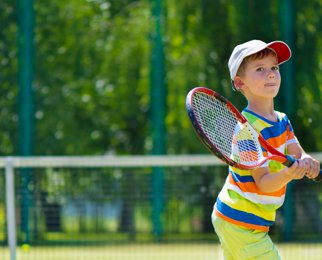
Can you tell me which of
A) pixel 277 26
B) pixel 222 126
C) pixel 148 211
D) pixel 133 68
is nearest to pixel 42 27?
pixel 133 68

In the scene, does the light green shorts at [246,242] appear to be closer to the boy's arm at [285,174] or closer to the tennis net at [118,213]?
the boy's arm at [285,174]

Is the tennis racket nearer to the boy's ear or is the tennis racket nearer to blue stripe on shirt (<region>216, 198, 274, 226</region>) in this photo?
the boy's ear

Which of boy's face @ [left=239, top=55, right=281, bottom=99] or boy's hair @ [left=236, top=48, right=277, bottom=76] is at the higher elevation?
boy's hair @ [left=236, top=48, right=277, bottom=76]

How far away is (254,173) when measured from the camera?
4.29 metres

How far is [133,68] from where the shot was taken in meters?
13.6

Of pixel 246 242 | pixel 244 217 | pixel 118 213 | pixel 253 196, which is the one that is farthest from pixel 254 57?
pixel 118 213

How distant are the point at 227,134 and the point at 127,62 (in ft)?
30.2

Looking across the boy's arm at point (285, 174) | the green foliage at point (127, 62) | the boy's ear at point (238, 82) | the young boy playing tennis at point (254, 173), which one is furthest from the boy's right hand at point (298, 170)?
the green foliage at point (127, 62)

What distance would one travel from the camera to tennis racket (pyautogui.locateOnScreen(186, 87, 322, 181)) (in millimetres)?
4215

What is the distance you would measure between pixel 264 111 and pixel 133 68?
9294mm

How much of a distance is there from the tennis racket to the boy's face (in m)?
0.13

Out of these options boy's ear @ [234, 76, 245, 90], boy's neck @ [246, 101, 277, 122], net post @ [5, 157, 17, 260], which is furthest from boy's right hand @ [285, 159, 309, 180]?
net post @ [5, 157, 17, 260]

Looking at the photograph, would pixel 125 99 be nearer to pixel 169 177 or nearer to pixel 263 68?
pixel 169 177

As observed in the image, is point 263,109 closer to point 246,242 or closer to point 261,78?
point 261,78
